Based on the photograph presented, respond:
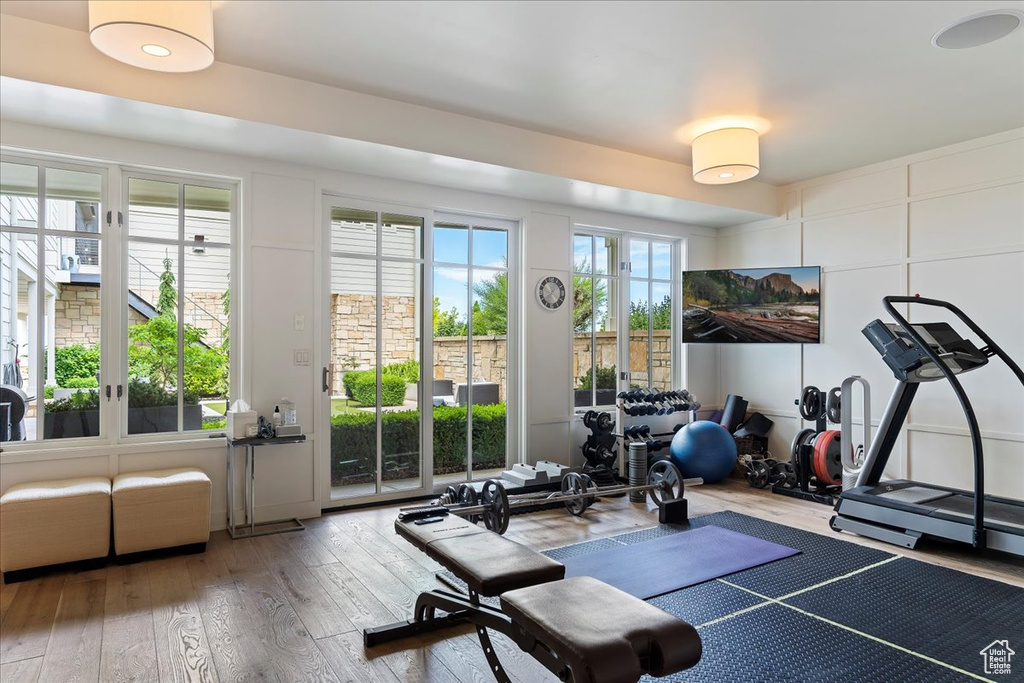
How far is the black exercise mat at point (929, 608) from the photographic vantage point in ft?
9.62

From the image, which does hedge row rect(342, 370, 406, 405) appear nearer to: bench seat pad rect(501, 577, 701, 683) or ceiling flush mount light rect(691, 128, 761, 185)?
ceiling flush mount light rect(691, 128, 761, 185)

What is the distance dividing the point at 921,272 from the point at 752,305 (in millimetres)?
1562

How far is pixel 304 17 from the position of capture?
3410mm

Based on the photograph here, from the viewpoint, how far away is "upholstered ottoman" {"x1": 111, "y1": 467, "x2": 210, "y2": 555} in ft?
13.0

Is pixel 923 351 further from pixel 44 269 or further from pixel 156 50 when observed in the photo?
pixel 44 269

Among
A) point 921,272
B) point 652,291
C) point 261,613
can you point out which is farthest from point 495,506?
point 921,272

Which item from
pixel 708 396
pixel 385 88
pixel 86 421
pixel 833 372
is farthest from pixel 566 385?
pixel 86 421

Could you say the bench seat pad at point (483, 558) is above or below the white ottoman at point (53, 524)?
above

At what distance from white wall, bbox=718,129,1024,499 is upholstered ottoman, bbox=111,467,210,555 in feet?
19.4

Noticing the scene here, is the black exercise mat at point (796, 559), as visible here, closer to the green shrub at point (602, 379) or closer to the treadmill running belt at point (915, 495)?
the treadmill running belt at point (915, 495)

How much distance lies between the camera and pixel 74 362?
438 centimetres

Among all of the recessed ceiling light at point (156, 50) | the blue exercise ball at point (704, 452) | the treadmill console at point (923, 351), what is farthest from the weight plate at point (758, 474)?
the recessed ceiling light at point (156, 50)

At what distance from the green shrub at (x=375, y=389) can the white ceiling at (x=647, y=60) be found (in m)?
2.42

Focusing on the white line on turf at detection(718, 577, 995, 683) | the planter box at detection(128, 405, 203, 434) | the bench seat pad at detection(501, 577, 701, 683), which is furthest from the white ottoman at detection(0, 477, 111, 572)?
the white line on turf at detection(718, 577, 995, 683)
